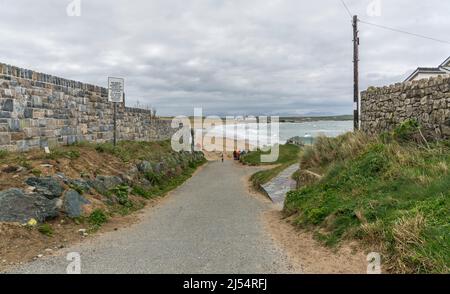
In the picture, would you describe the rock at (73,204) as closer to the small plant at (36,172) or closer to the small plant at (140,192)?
the small plant at (36,172)

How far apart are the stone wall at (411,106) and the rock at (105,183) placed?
28.5 ft

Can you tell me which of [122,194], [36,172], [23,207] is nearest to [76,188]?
[36,172]

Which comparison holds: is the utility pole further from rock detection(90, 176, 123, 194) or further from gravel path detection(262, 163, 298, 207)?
rock detection(90, 176, 123, 194)

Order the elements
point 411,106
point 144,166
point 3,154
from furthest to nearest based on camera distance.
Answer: point 144,166, point 411,106, point 3,154

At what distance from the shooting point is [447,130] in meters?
8.52

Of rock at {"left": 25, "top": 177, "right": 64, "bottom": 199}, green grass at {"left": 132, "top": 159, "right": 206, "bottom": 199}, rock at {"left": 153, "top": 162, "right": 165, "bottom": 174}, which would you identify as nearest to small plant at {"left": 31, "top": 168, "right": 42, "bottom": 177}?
rock at {"left": 25, "top": 177, "right": 64, "bottom": 199}

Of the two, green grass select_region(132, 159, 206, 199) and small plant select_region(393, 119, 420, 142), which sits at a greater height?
small plant select_region(393, 119, 420, 142)

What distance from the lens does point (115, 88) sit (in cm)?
1291

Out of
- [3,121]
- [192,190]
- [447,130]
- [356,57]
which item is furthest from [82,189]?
[356,57]

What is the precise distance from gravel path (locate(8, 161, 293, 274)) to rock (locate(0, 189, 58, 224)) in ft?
3.78

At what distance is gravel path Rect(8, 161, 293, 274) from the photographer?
4.94 meters

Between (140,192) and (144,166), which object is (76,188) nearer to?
(140,192)

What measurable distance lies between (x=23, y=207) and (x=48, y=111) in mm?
4926
